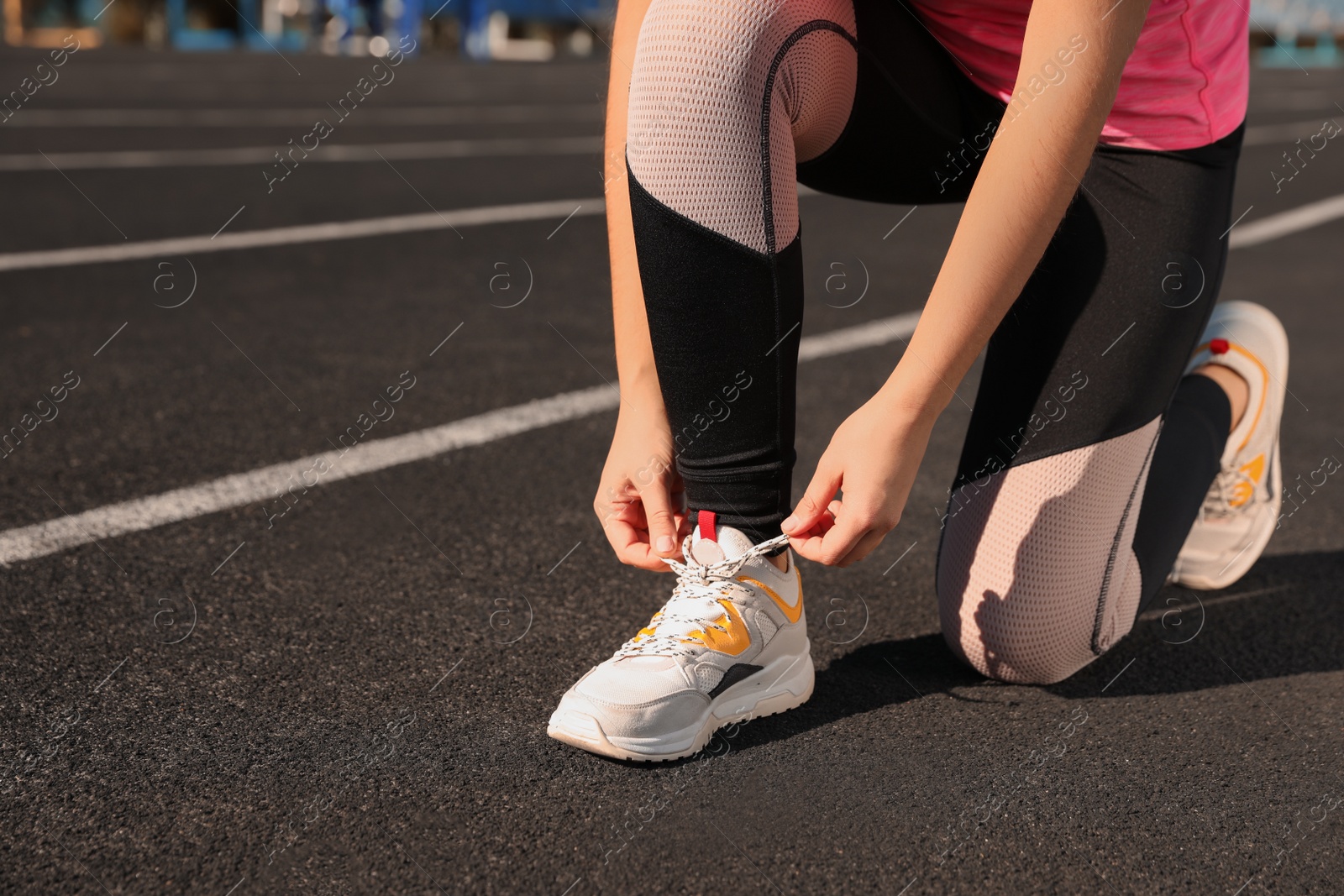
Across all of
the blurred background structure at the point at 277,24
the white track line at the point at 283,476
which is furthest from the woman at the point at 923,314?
the blurred background structure at the point at 277,24

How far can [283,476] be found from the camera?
2.89 m

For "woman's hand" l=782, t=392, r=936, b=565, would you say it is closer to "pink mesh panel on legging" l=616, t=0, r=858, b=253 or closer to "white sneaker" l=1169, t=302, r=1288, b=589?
"pink mesh panel on legging" l=616, t=0, r=858, b=253

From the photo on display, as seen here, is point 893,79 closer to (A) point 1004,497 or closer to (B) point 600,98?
(B) point 600,98

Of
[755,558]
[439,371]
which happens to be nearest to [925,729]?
[755,558]

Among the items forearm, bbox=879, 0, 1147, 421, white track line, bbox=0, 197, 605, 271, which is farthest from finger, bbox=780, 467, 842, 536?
white track line, bbox=0, 197, 605, 271

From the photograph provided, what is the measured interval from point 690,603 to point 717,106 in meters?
0.73

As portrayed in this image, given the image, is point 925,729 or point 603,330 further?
point 603,330

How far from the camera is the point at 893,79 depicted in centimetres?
202

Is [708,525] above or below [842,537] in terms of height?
below

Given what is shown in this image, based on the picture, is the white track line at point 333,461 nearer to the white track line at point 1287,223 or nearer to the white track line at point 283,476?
the white track line at point 283,476

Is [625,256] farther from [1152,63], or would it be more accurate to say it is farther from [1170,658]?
[1170,658]

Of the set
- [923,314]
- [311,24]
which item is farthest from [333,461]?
[311,24]

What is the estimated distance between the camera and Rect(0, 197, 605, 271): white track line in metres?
4.95

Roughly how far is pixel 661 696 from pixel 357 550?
0.98 metres
